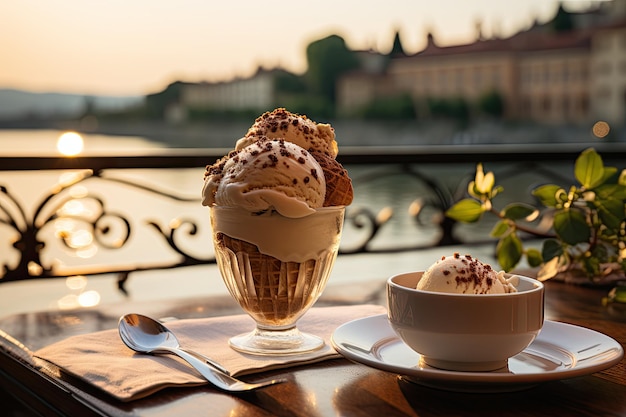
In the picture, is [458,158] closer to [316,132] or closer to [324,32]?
[316,132]

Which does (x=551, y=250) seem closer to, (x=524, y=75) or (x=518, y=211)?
(x=518, y=211)

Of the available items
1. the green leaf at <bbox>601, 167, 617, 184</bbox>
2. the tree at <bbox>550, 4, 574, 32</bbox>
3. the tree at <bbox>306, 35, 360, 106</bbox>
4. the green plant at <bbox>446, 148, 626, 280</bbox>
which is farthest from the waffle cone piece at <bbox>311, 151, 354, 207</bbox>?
the tree at <bbox>550, 4, 574, 32</bbox>

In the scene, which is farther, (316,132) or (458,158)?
(458,158)

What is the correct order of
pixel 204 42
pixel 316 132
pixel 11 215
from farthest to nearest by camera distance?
pixel 204 42, pixel 11 215, pixel 316 132

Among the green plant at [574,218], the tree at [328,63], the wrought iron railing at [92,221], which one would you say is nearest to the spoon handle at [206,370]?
the green plant at [574,218]

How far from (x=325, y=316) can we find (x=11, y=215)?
3.05 ft

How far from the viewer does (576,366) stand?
1.99ft

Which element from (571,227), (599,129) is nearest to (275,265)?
(571,227)

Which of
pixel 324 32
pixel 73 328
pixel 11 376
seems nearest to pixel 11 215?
pixel 73 328

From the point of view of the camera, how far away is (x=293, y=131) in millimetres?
799

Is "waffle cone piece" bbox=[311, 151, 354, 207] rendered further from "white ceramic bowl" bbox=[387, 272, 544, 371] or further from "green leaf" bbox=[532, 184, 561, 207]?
"green leaf" bbox=[532, 184, 561, 207]

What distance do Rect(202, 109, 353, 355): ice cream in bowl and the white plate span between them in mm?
66

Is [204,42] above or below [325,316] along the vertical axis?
above

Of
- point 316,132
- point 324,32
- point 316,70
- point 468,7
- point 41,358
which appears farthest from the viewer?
point 468,7
